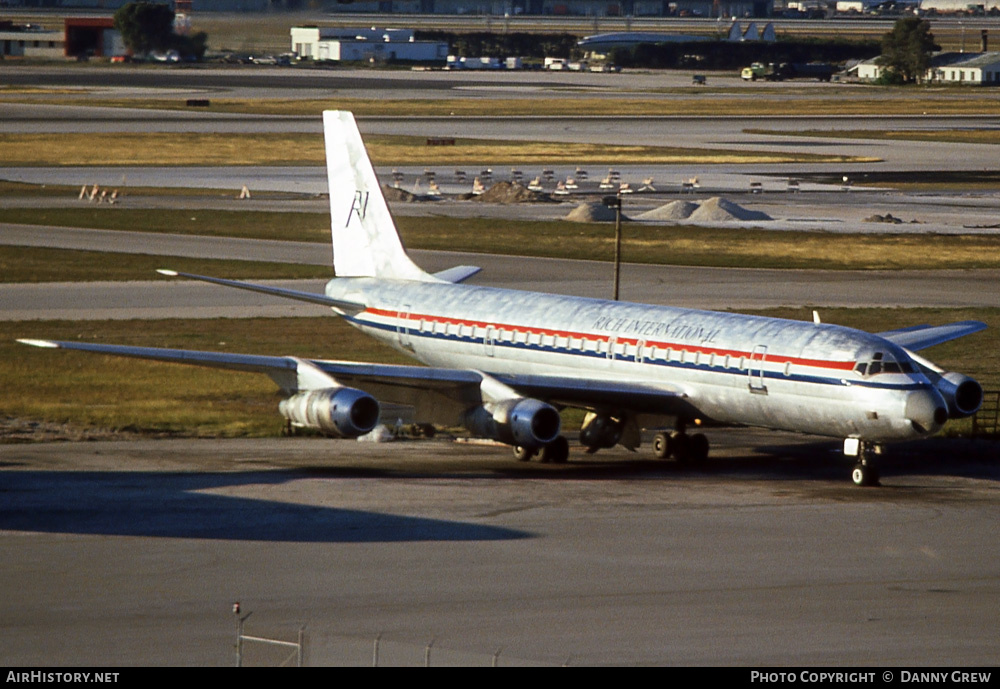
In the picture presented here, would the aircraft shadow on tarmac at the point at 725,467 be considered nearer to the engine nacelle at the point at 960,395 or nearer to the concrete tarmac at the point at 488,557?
the concrete tarmac at the point at 488,557

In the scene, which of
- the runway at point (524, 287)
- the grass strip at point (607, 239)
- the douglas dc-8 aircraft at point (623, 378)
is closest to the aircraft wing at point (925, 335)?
the douglas dc-8 aircraft at point (623, 378)

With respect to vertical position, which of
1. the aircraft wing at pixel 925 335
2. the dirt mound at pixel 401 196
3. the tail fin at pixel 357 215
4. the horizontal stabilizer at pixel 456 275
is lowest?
the dirt mound at pixel 401 196

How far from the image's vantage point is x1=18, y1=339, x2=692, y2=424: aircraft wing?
4009cm

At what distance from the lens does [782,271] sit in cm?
8456

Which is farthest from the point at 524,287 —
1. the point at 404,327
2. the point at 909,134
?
the point at 909,134

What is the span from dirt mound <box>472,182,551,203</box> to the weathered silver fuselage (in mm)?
66278

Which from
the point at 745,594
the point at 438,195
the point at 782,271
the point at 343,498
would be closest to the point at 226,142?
the point at 438,195

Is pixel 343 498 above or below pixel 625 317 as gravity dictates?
below

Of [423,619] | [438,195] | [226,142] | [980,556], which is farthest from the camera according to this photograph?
[226,142]

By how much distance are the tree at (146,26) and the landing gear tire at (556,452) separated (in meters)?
16.9

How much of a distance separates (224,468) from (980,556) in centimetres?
1949

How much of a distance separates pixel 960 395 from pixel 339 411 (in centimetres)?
1615

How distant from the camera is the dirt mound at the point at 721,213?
105 meters
